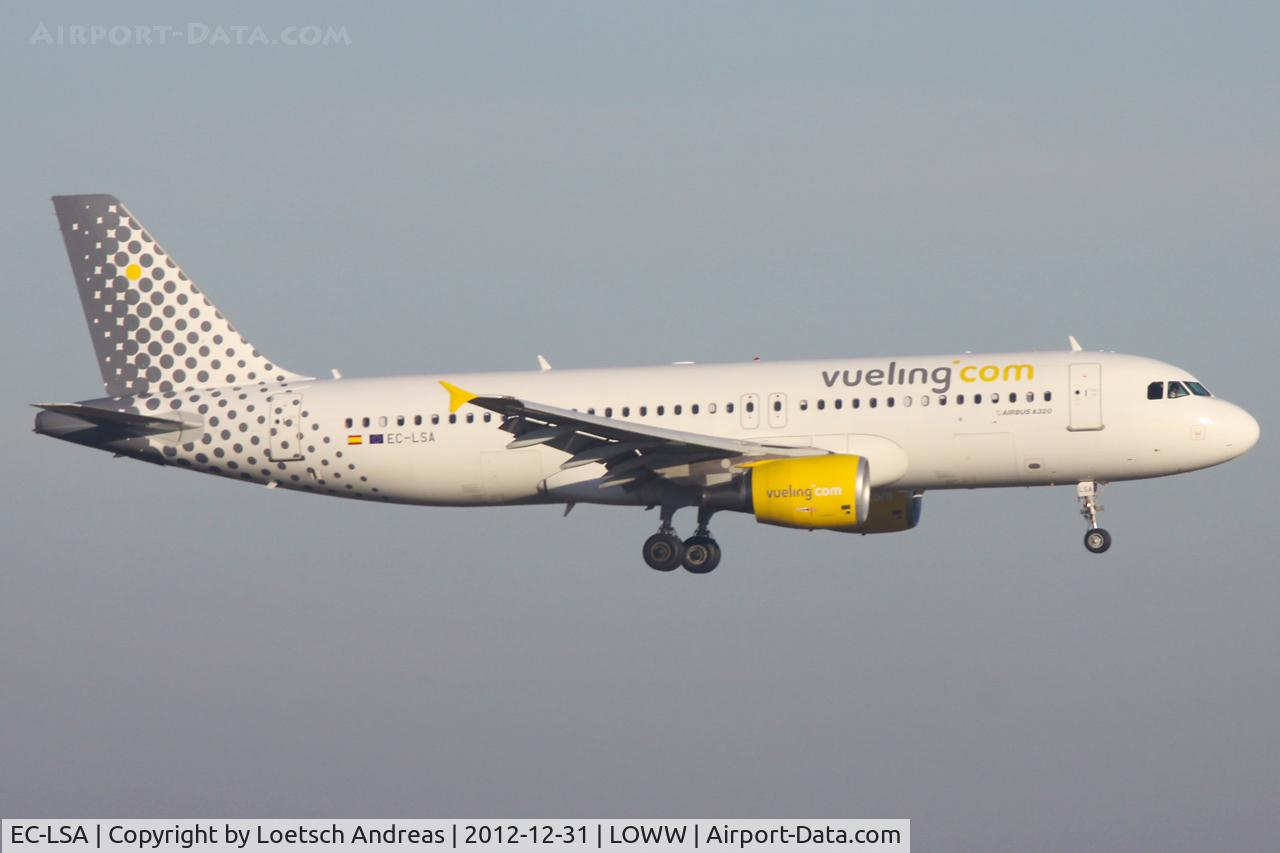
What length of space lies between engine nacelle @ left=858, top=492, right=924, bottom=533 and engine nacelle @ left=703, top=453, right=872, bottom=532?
16.8 feet

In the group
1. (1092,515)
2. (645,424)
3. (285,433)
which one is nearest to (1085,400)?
(1092,515)

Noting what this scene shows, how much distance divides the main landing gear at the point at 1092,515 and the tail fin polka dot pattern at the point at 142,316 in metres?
20.1

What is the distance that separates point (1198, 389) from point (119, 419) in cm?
2590

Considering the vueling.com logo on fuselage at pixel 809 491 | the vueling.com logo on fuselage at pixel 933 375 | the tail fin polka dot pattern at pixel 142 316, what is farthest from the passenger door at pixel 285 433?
the vueling.com logo on fuselage at pixel 933 375

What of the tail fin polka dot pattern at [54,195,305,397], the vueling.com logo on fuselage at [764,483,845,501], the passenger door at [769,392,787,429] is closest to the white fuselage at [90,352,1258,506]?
the passenger door at [769,392,787,429]

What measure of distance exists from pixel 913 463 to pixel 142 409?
19582mm

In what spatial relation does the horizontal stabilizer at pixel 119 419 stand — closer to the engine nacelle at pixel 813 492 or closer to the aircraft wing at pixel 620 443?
the aircraft wing at pixel 620 443

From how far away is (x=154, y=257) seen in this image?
5784 centimetres

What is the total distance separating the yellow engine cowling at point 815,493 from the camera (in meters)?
48.7

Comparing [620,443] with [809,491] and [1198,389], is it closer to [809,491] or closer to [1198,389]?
[809,491]

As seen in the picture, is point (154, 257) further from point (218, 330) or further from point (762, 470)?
point (762, 470)

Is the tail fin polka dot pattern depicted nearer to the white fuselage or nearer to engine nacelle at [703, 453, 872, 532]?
the white fuselage

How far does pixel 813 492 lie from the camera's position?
48.8 meters

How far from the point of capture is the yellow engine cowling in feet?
160
